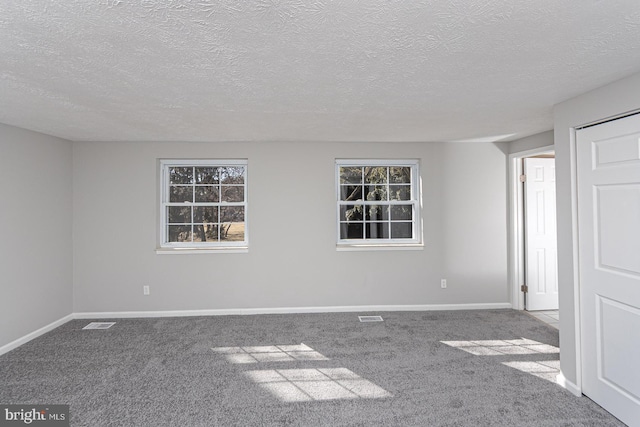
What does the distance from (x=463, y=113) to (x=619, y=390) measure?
7.77 ft

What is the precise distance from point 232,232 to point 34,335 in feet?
7.82

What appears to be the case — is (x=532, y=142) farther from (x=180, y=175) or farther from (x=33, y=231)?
(x=33, y=231)

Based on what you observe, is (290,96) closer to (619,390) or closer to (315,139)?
(315,139)

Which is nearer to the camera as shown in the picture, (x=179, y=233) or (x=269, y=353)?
(x=269, y=353)

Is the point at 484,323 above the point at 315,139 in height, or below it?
below

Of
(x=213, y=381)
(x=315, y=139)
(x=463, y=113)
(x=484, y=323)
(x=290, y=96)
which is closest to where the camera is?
(x=290, y=96)

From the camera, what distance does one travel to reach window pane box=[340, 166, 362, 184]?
15.4 feet

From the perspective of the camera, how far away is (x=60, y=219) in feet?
13.4

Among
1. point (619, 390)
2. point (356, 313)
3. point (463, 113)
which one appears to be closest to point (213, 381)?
point (356, 313)

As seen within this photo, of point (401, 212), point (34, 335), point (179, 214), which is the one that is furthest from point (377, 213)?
point (34, 335)

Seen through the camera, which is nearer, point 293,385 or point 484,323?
point 293,385

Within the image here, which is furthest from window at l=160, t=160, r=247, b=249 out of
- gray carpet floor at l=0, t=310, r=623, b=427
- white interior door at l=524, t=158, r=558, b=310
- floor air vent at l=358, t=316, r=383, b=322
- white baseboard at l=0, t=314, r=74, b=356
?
white interior door at l=524, t=158, r=558, b=310

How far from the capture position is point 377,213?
4762 mm

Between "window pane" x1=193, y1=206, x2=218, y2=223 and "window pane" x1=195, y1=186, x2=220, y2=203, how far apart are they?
0.31ft
